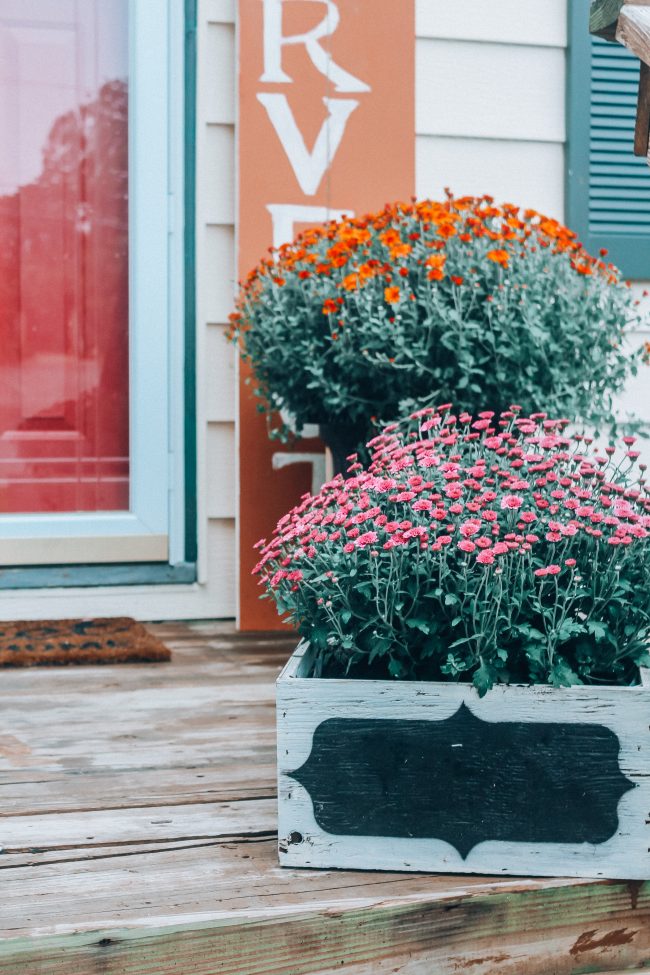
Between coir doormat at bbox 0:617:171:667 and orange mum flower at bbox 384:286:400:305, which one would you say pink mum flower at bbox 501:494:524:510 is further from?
coir doormat at bbox 0:617:171:667

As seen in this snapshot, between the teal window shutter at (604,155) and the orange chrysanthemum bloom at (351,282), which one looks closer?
the orange chrysanthemum bloom at (351,282)

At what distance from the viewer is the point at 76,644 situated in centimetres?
229

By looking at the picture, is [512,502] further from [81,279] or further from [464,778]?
[81,279]

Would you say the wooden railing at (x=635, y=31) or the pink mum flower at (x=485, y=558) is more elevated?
the wooden railing at (x=635, y=31)

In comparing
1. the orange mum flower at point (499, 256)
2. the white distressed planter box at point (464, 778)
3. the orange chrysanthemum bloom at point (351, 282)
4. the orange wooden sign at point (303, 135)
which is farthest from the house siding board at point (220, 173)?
the white distressed planter box at point (464, 778)

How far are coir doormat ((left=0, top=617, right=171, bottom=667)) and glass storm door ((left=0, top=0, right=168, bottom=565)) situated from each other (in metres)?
0.22

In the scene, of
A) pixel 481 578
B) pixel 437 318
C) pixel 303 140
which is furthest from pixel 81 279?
pixel 481 578

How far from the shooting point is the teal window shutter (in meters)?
2.73

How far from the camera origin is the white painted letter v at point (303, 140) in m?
2.58

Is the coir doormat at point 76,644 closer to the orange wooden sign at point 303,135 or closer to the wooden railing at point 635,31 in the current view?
the orange wooden sign at point 303,135

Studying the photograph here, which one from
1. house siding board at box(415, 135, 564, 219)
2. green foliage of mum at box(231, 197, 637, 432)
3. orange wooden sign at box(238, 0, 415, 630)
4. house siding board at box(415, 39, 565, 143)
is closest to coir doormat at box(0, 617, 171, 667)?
orange wooden sign at box(238, 0, 415, 630)

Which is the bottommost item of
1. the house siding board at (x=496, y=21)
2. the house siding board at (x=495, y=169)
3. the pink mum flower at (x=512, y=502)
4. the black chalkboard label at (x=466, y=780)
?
the black chalkboard label at (x=466, y=780)

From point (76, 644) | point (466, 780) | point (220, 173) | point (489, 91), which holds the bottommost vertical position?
point (76, 644)

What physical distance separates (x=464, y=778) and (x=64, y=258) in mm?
2045
